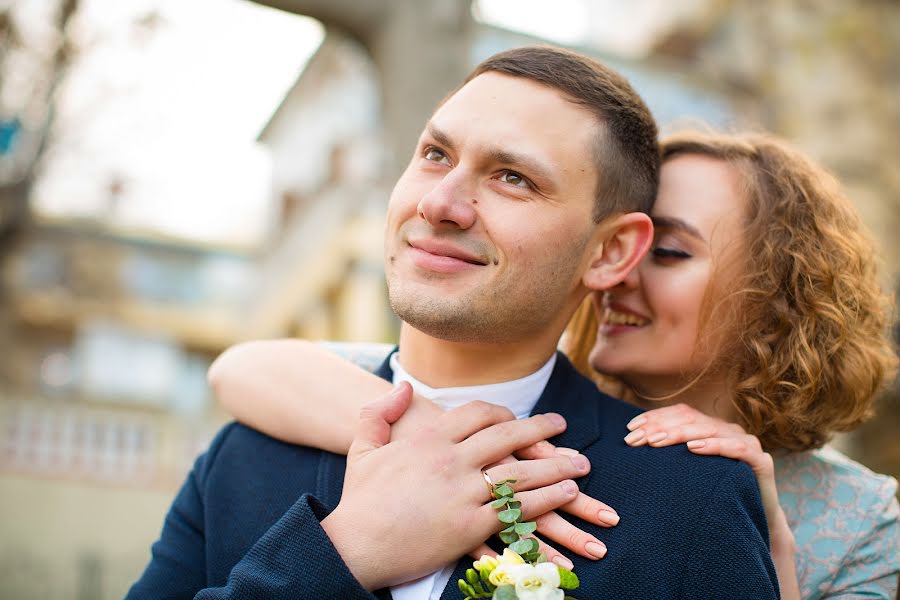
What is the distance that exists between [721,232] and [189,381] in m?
17.5

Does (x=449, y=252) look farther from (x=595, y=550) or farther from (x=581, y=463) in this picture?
(x=595, y=550)

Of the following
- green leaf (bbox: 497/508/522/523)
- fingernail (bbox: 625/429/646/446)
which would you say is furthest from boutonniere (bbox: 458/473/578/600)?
fingernail (bbox: 625/429/646/446)

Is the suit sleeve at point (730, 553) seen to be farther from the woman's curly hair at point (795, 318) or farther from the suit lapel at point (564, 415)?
the woman's curly hair at point (795, 318)

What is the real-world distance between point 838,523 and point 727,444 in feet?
2.09

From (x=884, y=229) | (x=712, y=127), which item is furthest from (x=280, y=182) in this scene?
(x=712, y=127)

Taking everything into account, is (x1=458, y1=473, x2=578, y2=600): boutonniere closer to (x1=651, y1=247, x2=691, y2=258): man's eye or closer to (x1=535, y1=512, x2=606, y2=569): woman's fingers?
(x1=535, y1=512, x2=606, y2=569): woman's fingers

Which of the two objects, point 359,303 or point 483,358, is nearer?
point 483,358

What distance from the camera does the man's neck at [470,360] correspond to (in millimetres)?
2393

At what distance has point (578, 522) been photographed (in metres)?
2.14

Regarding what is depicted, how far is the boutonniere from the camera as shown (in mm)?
1795

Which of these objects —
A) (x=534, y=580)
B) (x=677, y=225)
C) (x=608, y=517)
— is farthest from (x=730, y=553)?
(x=677, y=225)

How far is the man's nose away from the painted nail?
60 cm

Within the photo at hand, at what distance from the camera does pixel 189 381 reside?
19.0 m

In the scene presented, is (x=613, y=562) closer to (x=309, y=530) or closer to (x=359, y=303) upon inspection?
(x=309, y=530)
